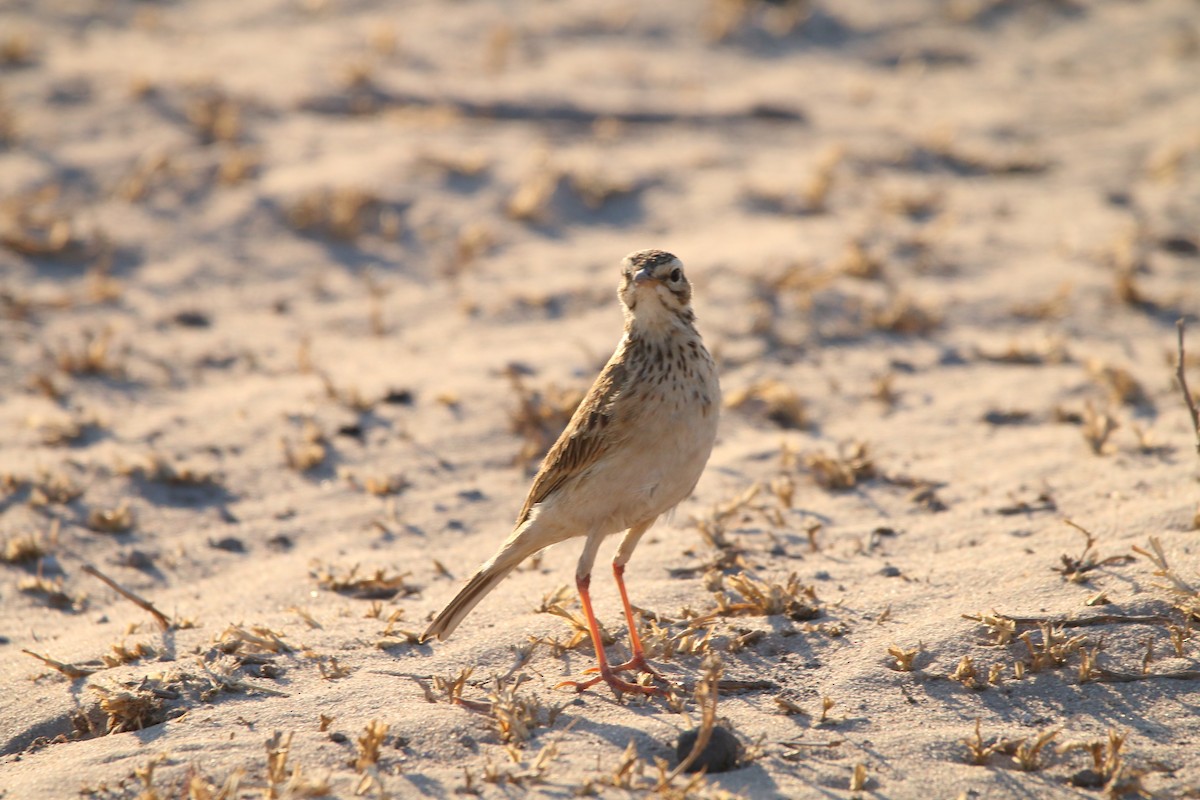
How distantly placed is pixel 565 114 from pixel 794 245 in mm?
3235

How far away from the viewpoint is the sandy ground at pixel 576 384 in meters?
4.28

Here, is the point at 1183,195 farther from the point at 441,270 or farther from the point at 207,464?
the point at 207,464

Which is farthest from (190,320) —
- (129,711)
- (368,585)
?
(129,711)

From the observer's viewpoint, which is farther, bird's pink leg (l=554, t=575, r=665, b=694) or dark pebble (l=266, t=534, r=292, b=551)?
dark pebble (l=266, t=534, r=292, b=551)

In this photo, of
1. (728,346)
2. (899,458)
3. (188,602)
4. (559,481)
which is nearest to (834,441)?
(899,458)

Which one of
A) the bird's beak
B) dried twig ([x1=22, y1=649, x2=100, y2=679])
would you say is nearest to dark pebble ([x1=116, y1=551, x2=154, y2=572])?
dried twig ([x1=22, y1=649, x2=100, y2=679])

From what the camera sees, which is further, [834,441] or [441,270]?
[441,270]

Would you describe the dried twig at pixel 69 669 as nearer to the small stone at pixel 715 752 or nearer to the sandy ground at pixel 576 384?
the sandy ground at pixel 576 384

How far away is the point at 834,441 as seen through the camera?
6.90m

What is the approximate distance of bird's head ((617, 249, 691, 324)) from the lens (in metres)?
4.93

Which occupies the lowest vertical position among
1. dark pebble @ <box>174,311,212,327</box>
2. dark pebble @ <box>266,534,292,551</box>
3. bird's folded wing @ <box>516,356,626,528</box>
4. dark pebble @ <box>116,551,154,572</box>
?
dark pebble @ <box>266,534,292,551</box>

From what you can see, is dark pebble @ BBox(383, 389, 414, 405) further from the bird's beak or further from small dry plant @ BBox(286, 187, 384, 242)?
the bird's beak

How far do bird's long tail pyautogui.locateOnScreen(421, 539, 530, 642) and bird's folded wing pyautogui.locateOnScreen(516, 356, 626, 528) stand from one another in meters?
0.30

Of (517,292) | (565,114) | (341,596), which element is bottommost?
(341,596)
